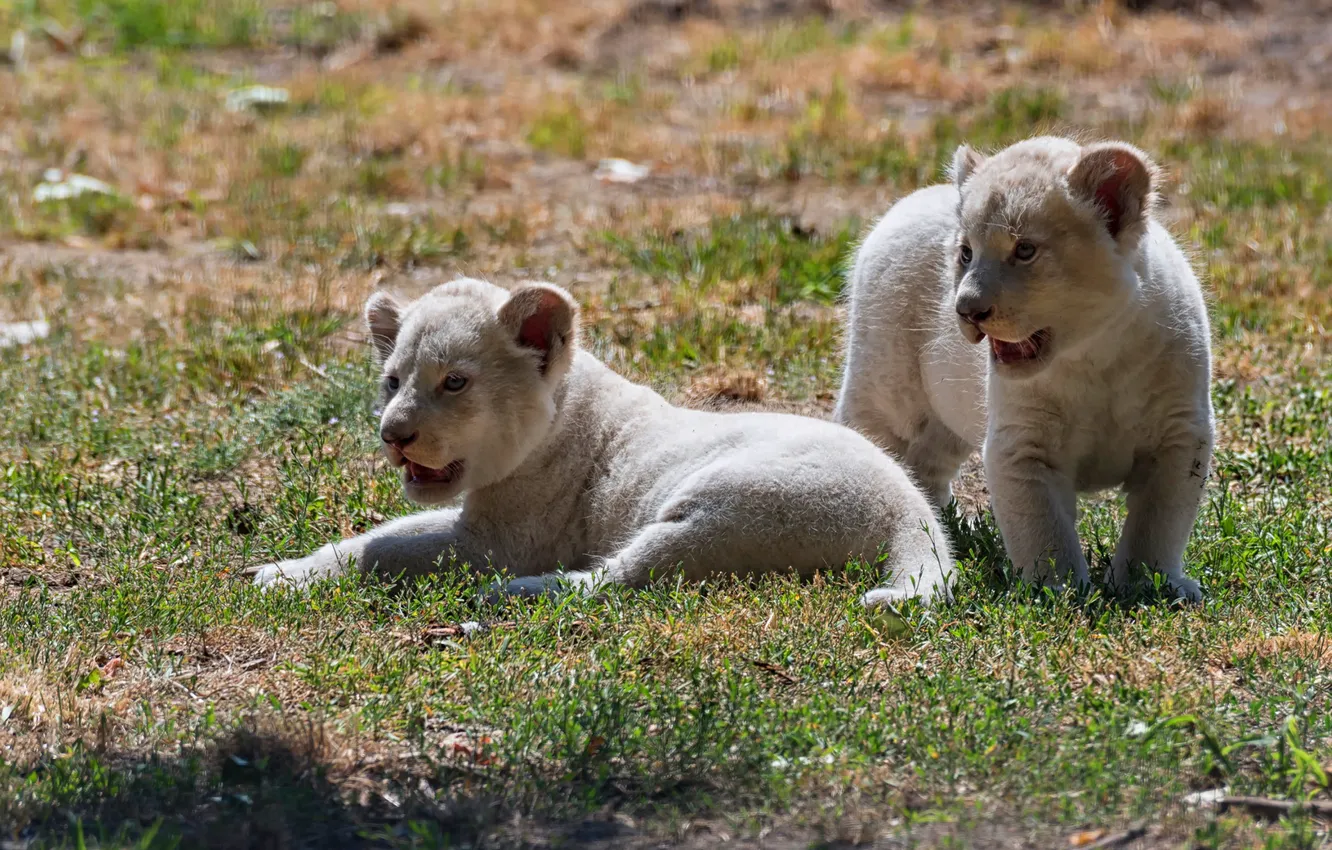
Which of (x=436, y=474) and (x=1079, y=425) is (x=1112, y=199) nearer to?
(x=1079, y=425)

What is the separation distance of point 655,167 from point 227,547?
7041 millimetres

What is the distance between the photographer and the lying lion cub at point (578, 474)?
5.80 meters

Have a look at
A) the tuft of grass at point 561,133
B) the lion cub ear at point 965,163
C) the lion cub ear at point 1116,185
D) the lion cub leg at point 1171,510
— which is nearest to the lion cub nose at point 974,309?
the lion cub ear at point 1116,185

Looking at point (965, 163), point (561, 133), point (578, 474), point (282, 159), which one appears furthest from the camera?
point (561, 133)

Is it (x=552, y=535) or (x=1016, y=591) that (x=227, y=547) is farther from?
(x=1016, y=591)

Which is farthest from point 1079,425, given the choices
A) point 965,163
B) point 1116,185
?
point 965,163

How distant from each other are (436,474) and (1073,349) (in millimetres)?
2284

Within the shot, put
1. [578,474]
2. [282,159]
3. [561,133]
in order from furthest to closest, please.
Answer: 1. [561,133]
2. [282,159]
3. [578,474]

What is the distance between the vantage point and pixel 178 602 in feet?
18.9

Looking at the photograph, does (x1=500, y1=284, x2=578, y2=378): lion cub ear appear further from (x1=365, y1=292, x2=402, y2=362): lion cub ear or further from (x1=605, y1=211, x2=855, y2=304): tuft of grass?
(x1=605, y1=211, x2=855, y2=304): tuft of grass

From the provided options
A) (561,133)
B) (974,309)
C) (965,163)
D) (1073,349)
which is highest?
(965,163)

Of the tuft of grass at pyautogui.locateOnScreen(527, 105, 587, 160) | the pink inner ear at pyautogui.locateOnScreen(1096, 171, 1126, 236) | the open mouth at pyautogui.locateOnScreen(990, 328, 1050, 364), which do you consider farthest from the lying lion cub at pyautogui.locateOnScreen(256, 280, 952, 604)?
the tuft of grass at pyautogui.locateOnScreen(527, 105, 587, 160)

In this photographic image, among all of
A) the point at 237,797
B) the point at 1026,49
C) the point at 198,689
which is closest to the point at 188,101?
the point at 1026,49

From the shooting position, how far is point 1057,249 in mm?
5371
